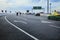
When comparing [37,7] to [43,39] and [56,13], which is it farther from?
[43,39]

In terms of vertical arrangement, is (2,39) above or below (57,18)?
above

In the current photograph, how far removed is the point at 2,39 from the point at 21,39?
3.84ft

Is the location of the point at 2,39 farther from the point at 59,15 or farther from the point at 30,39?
the point at 59,15

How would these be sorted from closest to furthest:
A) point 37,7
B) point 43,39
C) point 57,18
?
→ point 43,39 < point 57,18 < point 37,7

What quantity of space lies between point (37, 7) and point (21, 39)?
375 ft

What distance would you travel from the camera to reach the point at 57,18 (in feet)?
116

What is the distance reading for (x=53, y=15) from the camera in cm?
3653

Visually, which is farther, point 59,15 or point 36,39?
point 59,15

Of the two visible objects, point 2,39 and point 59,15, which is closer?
point 2,39

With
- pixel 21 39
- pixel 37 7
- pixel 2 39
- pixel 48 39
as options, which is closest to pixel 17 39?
pixel 21 39

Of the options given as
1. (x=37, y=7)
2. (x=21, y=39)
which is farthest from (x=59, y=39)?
(x=37, y=7)

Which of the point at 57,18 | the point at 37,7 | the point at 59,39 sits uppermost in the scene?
the point at 59,39

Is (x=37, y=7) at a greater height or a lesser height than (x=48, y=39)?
lesser

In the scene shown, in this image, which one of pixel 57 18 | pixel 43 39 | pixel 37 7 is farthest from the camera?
pixel 37 7
